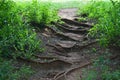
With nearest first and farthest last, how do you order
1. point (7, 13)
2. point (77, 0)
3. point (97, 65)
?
point (97, 65)
point (7, 13)
point (77, 0)

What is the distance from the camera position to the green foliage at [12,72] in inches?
268

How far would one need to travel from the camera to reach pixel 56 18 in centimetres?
1162

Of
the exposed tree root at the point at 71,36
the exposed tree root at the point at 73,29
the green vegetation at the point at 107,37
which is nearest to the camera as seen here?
the green vegetation at the point at 107,37

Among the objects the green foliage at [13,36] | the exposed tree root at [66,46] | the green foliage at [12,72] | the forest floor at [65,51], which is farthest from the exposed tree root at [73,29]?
the green foliage at [12,72]

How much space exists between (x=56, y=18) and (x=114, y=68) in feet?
14.5

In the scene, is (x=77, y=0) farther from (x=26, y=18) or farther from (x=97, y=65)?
(x=97, y=65)

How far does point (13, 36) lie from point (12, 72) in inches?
63.2

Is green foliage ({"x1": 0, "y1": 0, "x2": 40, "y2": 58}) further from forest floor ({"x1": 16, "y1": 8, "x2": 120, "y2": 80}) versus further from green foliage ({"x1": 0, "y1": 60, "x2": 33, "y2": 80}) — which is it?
green foliage ({"x1": 0, "y1": 60, "x2": 33, "y2": 80})

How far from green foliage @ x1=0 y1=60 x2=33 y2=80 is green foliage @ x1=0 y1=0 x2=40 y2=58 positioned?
2.62 feet

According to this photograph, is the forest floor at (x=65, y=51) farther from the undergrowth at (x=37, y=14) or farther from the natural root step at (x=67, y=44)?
the undergrowth at (x=37, y=14)

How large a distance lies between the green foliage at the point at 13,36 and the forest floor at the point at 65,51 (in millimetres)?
329

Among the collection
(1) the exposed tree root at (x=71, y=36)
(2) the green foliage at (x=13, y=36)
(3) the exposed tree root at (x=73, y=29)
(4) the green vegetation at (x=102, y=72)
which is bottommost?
(4) the green vegetation at (x=102, y=72)

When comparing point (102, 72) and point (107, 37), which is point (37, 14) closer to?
point (107, 37)

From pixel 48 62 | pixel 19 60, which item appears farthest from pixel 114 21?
pixel 19 60
